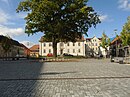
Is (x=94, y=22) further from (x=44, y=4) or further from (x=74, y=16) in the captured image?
(x=44, y=4)

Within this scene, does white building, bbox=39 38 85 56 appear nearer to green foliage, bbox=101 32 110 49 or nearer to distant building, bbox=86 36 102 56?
green foliage, bbox=101 32 110 49

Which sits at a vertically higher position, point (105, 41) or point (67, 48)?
point (105, 41)

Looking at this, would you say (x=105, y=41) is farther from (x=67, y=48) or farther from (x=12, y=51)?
(x=12, y=51)

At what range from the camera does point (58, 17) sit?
48.1 m

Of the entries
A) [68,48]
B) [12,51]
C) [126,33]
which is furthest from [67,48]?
[126,33]

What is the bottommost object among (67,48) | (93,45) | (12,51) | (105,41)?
(12,51)

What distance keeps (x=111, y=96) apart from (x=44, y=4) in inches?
1540

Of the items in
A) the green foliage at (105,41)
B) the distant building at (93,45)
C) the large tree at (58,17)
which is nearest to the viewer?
the large tree at (58,17)

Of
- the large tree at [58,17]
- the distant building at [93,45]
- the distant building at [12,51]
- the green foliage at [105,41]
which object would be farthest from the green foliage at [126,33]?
the distant building at [93,45]

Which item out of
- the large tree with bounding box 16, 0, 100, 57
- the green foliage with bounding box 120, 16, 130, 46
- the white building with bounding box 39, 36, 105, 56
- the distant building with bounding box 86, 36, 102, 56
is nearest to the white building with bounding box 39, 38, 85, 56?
the white building with bounding box 39, 36, 105, 56

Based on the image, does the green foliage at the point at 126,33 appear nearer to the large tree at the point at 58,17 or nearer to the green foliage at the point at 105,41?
the large tree at the point at 58,17

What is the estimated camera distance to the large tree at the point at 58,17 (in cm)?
4609

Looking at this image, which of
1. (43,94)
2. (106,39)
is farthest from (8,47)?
(43,94)

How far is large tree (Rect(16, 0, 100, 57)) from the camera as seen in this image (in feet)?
151
